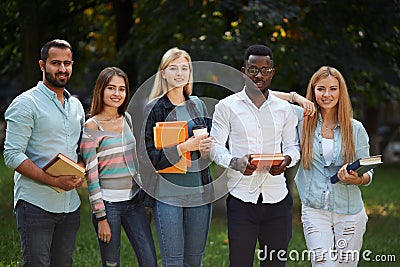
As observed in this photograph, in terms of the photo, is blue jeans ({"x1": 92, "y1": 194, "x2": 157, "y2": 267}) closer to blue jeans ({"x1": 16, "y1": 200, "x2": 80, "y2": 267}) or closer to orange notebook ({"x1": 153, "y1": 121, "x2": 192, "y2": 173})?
blue jeans ({"x1": 16, "y1": 200, "x2": 80, "y2": 267})

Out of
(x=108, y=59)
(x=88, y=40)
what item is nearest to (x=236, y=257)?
(x=88, y=40)

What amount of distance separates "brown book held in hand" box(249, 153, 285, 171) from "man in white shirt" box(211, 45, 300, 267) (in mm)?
81

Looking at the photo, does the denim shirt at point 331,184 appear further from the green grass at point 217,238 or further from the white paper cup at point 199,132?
the green grass at point 217,238

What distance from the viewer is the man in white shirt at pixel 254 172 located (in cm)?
479

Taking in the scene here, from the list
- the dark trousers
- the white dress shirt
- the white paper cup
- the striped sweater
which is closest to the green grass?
the striped sweater

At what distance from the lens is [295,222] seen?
10.7m

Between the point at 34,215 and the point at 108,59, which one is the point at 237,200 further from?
the point at 108,59

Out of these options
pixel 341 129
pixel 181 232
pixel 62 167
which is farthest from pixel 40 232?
pixel 341 129

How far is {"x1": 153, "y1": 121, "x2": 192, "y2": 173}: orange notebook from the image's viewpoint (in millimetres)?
4773

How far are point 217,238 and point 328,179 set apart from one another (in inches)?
167

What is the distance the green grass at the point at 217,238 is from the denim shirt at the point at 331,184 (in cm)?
200

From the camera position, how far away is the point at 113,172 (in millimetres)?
4930

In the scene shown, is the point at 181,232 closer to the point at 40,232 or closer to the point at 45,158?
the point at 40,232

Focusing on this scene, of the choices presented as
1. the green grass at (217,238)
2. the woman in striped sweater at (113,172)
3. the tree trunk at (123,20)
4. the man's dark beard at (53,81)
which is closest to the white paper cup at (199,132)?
the woman in striped sweater at (113,172)
